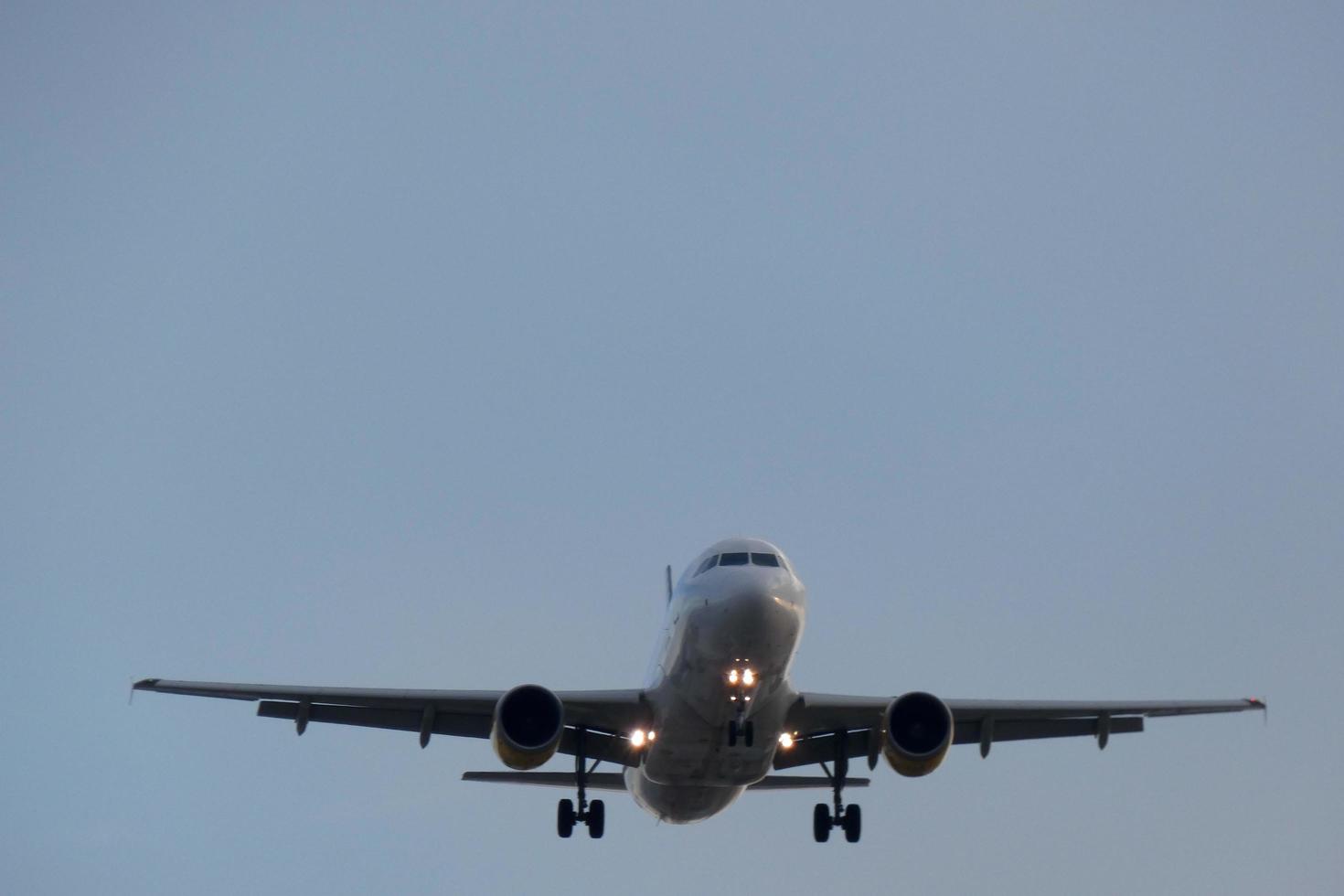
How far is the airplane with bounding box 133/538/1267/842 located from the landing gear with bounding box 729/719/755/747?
27 mm

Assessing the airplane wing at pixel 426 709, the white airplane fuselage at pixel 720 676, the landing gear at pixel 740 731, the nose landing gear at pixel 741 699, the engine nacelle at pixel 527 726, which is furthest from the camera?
the airplane wing at pixel 426 709

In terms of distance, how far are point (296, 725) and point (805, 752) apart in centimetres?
964

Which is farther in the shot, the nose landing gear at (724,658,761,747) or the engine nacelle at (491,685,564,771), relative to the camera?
the engine nacelle at (491,685,564,771)

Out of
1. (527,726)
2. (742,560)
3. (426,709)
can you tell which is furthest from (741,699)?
(426,709)

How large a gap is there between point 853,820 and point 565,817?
5.57m

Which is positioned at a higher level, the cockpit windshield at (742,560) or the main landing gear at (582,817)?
the cockpit windshield at (742,560)

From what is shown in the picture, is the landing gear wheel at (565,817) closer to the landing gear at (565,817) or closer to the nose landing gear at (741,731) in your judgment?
the landing gear at (565,817)

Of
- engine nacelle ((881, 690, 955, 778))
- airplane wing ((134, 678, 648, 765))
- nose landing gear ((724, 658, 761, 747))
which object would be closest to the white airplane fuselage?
nose landing gear ((724, 658, 761, 747))

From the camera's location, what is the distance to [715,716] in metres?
24.7

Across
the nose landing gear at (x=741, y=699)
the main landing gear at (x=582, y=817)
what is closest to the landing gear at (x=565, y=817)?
the main landing gear at (x=582, y=817)

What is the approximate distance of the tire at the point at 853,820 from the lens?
29969 millimetres

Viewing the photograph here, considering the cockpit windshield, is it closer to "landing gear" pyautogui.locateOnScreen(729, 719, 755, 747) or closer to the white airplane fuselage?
the white airplane fuselage

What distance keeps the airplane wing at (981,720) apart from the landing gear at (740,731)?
1643 millimetres

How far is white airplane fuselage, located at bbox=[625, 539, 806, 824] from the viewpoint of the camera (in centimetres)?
2300
